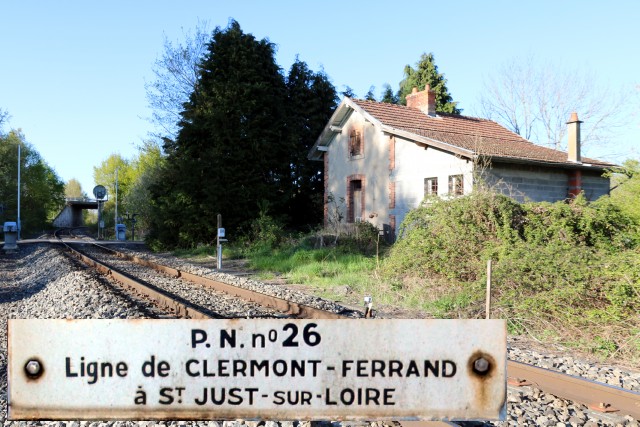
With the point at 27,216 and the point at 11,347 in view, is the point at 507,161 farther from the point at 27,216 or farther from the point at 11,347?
the point at 27,216

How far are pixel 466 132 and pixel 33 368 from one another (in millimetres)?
23723

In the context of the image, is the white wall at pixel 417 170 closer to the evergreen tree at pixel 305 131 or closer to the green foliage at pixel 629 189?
the green foliage at pixel 629 189

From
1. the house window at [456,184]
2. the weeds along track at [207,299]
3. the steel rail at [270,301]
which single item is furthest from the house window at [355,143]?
the steel rail at [270,301]

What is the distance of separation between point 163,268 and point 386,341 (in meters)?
15.9

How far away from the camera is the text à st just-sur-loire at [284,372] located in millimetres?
1117

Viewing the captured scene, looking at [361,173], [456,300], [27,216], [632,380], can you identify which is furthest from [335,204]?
[27,216]

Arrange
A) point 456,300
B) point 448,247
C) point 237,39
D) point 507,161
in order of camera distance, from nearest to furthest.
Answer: point 456,300, point 448,247, point 507,161, point 237,39

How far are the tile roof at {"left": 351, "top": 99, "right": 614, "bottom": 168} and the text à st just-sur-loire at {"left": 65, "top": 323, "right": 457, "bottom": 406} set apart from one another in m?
17.1

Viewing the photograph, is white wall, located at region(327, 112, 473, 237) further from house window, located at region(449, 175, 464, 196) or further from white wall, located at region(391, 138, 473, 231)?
house window, located at region(449, 175, 464, 196)

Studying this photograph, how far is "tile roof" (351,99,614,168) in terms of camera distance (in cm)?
1881

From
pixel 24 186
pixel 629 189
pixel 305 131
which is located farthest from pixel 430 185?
pixel 24 186

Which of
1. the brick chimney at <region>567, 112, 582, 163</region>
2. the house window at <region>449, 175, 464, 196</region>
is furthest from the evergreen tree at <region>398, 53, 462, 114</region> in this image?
the house window at <region>449, 175, 464, 196</region>

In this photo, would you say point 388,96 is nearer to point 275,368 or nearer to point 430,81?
point 430,81

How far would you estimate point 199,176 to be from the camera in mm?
26922
